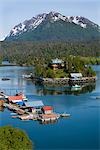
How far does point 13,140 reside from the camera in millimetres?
2852

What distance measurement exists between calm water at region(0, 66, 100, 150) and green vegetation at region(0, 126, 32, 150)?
1.19m

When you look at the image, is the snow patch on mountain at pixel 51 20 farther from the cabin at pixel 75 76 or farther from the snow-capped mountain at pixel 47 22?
the cabin at pixel 75 76

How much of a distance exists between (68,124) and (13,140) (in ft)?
8.36

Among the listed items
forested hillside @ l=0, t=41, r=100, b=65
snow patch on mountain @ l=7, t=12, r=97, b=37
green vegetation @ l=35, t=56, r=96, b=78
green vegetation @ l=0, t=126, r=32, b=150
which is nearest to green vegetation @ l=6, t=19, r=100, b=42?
snow patch on mountain @ l=7, t=12, r=97, b=37

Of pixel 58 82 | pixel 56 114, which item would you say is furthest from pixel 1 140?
pixel 58 82

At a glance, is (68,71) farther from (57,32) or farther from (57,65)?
(57,32)

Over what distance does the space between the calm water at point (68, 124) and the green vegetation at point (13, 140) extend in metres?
1.19

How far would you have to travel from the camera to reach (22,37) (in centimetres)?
3391

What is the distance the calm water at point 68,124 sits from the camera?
4.37 metres

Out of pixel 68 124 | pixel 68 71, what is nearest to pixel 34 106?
pixel 68 124

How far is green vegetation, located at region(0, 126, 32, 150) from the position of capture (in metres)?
2.78

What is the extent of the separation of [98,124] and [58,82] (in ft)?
17.7

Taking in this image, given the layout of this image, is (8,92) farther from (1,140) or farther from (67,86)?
(1,140)

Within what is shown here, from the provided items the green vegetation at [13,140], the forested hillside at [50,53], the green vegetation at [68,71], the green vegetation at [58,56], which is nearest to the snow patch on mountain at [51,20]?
the green vegetation at [58,56]
